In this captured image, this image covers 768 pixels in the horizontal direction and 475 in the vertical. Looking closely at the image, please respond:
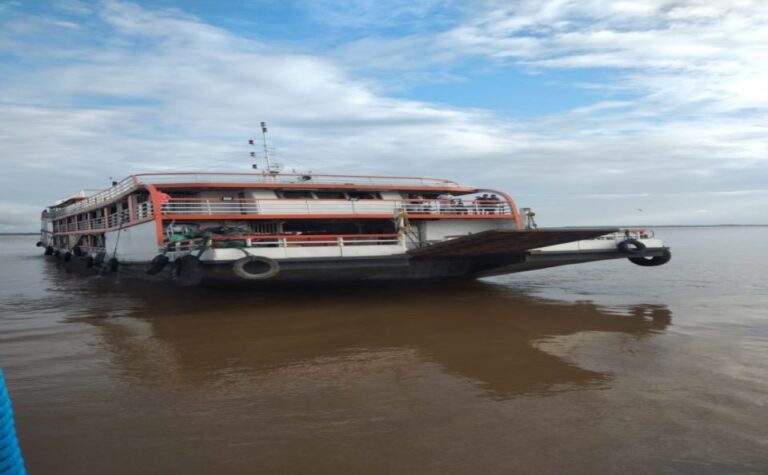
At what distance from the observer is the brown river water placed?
451cm

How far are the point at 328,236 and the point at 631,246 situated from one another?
28.9ft

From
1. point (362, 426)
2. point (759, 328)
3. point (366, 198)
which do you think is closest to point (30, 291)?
point (366, 198)

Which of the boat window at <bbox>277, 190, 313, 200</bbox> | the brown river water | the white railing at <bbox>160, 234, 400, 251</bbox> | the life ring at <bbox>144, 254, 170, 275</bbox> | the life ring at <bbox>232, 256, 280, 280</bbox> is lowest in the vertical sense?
the brown river water

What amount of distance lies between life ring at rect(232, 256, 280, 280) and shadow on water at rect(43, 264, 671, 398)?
2.91ft

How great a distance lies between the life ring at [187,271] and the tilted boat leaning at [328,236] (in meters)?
0.03

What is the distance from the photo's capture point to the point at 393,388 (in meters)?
6.35

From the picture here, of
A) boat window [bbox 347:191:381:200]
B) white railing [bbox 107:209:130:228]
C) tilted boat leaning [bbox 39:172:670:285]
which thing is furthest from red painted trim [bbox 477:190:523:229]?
white railing [bbox 107:209:130:228]

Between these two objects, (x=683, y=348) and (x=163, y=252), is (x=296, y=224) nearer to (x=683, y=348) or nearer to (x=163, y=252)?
(x=163, y=252)

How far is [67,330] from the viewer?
10461mm

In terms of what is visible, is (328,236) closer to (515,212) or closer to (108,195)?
(515,212)

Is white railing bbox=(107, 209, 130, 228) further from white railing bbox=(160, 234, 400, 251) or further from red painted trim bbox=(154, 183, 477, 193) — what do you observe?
white railing bbox=(160, 234, 400, 251)

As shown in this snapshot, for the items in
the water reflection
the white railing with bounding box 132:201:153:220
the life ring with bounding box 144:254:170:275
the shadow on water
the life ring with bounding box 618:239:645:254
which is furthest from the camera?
the life ring with bounding box 618:239:645:254

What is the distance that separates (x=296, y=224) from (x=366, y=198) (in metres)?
2.54

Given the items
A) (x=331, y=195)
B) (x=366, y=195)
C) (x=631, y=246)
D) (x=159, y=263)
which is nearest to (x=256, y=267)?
(x=159, y=263)
